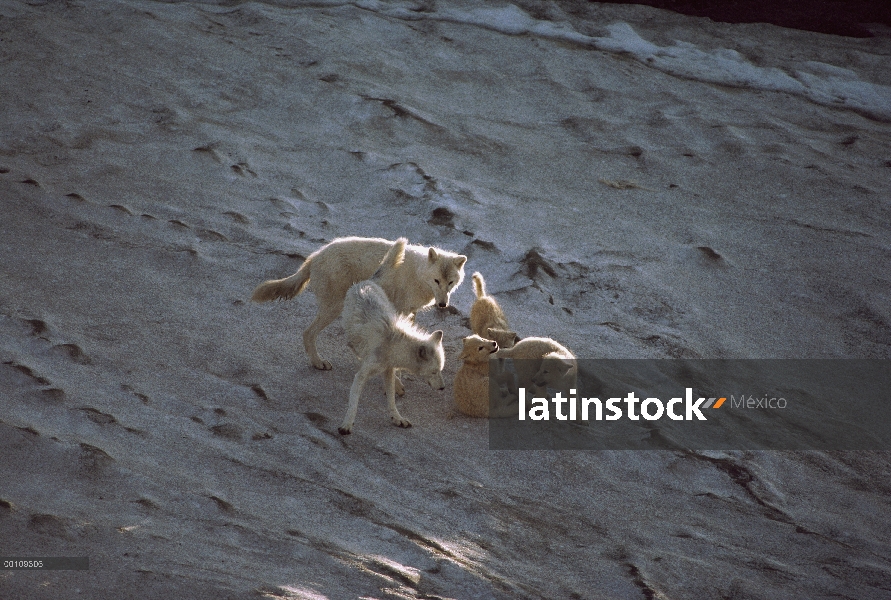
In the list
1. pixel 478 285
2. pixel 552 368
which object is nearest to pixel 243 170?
pixel 478 285

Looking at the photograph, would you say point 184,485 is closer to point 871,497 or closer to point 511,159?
point 871,497

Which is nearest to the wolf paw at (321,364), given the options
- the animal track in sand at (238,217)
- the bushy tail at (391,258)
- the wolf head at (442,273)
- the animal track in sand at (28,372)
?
the bushy tail at (391,258)

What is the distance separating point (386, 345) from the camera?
5.70 m

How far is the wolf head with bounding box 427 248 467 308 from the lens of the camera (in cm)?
633

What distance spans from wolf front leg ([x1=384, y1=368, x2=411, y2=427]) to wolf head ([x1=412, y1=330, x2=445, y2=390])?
16 cm

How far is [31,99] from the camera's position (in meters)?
9.04

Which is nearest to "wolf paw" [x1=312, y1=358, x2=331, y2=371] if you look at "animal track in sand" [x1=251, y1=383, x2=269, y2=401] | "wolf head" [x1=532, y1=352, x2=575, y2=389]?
"animal track in sand" [x1=251, y1=383, x2=269, y2=401]

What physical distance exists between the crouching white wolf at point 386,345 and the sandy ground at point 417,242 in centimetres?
28

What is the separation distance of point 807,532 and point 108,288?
510 cm

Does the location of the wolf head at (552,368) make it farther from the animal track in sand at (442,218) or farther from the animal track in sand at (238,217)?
the animal track in sand at (238,217)

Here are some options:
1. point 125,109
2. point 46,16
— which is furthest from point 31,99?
point 46,16

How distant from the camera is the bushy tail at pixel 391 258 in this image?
20.5ft

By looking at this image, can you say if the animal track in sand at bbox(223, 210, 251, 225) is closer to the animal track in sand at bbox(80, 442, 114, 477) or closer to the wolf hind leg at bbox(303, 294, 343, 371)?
the wolf hind leg at bbox(303, 294, 343, 371)

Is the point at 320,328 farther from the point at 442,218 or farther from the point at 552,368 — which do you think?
the point at 442,218
